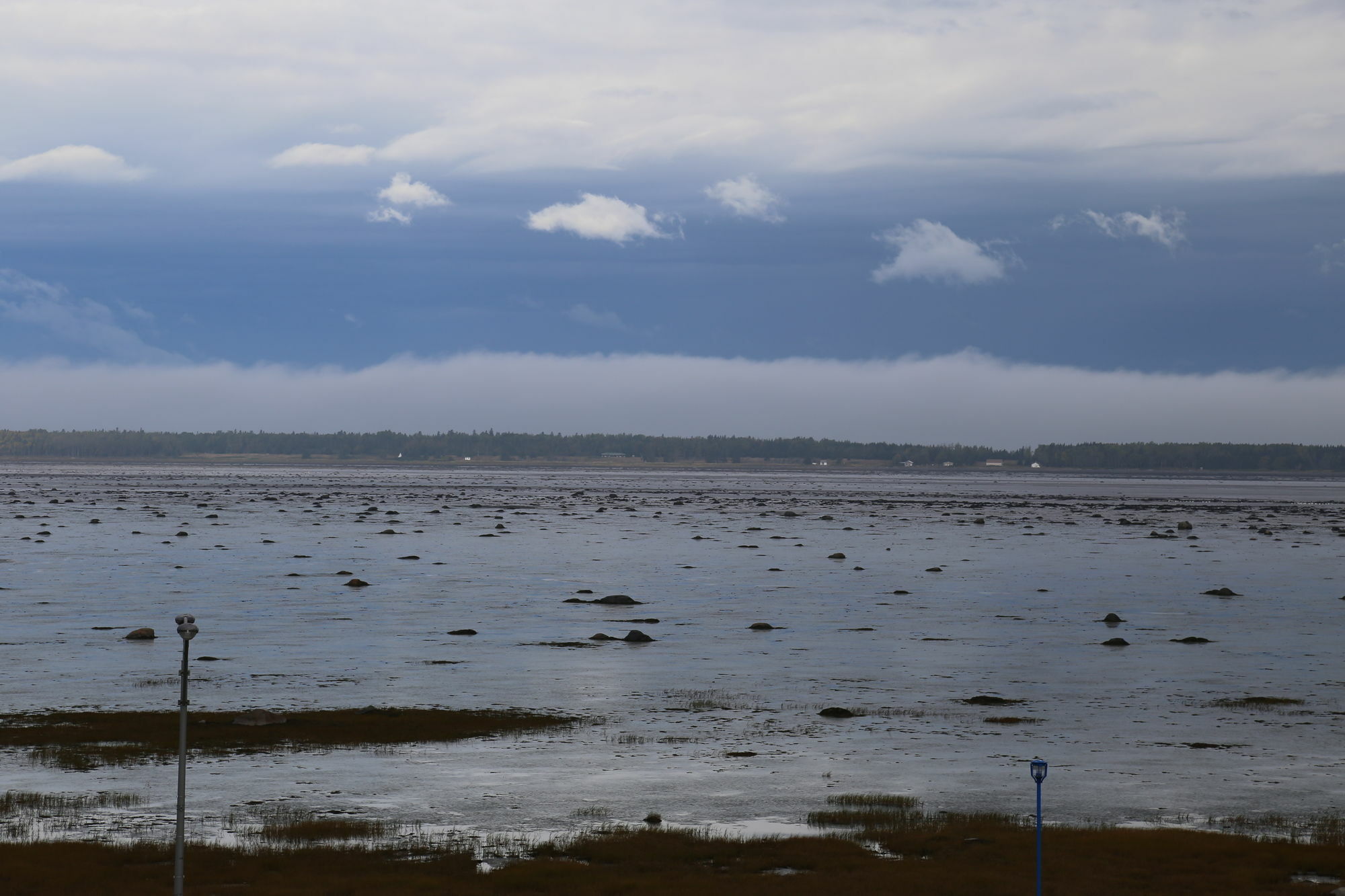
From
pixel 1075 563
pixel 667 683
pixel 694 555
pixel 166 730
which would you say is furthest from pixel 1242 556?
pixel 166 730

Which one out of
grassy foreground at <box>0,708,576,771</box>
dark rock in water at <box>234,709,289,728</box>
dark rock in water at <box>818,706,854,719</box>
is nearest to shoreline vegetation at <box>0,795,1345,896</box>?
grassy foreground at <box>0,708,576,771</box>

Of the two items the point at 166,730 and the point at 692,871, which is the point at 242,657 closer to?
the point at 166,730

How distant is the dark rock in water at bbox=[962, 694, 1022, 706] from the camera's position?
30.2 metres

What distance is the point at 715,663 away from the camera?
117 ft

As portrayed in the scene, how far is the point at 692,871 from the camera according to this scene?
17.5m

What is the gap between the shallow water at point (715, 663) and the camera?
→ 72.6 ft

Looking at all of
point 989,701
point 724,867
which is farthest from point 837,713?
point 724,867

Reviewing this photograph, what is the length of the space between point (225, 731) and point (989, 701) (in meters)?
14.7

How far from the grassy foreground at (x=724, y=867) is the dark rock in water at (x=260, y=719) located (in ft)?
27.7

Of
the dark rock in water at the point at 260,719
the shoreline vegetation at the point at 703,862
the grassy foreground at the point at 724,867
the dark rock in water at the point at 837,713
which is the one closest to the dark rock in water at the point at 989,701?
the dark rock in water at the point at 837,713

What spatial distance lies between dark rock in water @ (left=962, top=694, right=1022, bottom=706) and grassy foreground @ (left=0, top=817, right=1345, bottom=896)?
1090cm

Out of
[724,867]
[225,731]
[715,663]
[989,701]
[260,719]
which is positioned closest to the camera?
[724,867]

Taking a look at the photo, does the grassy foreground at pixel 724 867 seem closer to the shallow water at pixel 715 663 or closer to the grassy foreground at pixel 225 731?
the shallow water at pixel 715 663

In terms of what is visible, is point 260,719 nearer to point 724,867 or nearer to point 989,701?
point 724,867
